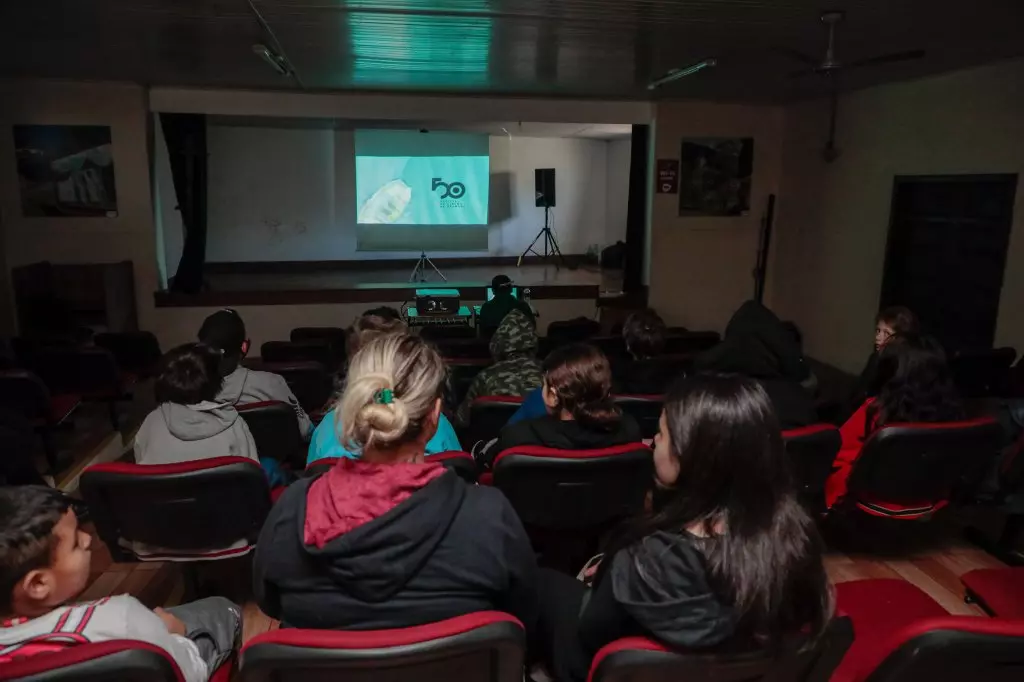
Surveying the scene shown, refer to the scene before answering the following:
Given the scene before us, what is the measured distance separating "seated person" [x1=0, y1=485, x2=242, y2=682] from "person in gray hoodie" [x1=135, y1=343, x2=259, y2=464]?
96 cm

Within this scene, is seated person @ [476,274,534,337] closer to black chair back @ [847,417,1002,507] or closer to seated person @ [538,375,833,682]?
black chair back @ [847,417,1002,507]

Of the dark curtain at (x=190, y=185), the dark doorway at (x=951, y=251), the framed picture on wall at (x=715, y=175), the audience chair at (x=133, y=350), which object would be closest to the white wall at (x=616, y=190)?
the framed picture on wall at (x=715, y=175)

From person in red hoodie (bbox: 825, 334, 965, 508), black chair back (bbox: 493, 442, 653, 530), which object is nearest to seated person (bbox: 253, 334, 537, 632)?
black chair back (bbox: 493, 442, 653, 530)

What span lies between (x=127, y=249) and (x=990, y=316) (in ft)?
24.8

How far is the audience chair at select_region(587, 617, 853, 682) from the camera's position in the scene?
1.14 m

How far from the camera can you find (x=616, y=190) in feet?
36.3

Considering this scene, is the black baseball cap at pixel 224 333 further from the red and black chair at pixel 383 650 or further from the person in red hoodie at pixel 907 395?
the person in red hoodie at pixel 907 395

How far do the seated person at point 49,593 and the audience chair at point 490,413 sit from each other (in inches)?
61.6

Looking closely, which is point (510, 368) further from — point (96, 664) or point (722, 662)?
point (96, 664)

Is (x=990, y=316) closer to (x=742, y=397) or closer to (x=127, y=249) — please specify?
(x=742, y=397)

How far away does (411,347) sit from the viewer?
4.52ft

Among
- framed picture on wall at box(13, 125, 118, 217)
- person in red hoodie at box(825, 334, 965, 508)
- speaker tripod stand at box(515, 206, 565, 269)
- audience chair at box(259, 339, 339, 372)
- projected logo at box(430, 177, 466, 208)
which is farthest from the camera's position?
speaker tripod stand at box(515, 206, 565, 269)

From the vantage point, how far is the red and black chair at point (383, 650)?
1069mm

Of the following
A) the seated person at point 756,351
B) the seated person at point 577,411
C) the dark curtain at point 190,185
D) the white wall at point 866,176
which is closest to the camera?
the seated person at point 577,411
